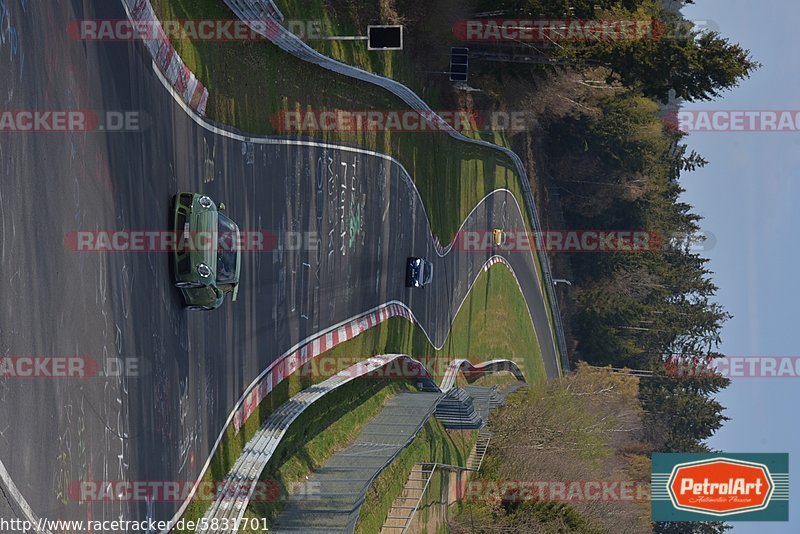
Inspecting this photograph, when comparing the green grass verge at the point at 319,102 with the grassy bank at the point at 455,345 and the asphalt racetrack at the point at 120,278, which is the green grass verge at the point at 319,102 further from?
the grassy bank at the point at 455,345

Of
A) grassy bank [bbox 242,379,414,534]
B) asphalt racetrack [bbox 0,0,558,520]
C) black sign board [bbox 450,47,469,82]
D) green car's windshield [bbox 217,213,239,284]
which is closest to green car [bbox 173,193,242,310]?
green car's windshield [bbox 217,213,239,284]

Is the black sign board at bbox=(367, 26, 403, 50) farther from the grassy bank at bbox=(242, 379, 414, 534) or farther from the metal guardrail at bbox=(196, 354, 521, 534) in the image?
the grassy bank at bbox=(242, 379, 414, 534)

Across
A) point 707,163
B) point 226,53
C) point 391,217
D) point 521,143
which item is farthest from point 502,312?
point 226,53

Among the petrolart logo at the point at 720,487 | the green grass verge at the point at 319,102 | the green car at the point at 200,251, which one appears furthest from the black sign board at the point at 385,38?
the petrolart logo at the point at 720,487

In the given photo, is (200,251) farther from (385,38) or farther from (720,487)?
(720,487)

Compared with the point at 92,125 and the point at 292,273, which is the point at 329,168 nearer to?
the point at 292,273

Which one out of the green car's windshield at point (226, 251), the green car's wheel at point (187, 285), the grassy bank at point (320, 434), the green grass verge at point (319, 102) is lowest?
the grassy bank at point (320, 434)
